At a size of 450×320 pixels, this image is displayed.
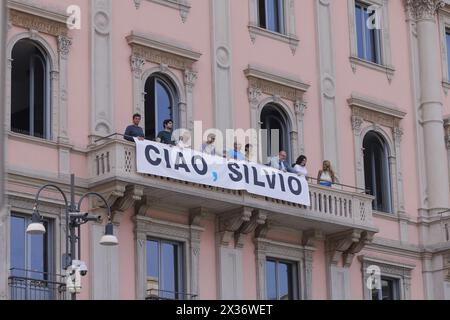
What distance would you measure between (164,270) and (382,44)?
11672 millimetres

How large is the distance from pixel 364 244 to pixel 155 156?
7.92m

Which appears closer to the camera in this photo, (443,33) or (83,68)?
(83,68)

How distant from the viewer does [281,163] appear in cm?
3219

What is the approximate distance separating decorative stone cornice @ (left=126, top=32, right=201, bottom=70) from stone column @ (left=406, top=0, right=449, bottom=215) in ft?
29.8

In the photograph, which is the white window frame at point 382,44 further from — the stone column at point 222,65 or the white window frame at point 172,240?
the white window frame at point 172,240

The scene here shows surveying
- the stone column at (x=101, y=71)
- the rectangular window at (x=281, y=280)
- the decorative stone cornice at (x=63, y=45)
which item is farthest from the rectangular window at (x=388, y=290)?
the decorative stone cornice at (x=63, y=45)

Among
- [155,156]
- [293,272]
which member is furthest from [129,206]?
[293,272]

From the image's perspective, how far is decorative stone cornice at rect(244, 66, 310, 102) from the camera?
3356 cm

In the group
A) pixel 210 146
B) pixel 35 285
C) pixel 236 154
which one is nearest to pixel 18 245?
pixel 35 285

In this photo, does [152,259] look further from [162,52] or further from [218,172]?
[162,52]

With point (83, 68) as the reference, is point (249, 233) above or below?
below

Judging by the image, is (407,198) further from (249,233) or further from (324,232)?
(249,233)

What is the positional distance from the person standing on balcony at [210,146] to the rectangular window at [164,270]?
2.39m
